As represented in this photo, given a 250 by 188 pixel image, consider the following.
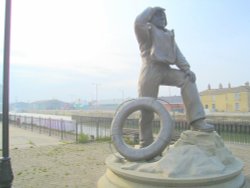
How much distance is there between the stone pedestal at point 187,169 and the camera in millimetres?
5246

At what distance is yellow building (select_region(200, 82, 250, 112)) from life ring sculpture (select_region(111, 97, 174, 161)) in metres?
46.5

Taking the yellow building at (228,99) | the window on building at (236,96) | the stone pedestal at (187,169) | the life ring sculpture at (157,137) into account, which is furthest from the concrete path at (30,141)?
the window on building at (236,96)

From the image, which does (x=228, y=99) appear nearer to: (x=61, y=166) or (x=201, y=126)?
(x=61, y=166)

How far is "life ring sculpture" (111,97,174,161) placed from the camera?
6027 mm

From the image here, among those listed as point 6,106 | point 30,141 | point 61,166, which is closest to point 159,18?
point 6,106

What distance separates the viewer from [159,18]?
22.8 feet

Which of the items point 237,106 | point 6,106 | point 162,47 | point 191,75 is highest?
point 162,47

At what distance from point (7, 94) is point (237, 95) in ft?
165

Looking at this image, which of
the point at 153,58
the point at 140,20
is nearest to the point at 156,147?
the point at 153,58

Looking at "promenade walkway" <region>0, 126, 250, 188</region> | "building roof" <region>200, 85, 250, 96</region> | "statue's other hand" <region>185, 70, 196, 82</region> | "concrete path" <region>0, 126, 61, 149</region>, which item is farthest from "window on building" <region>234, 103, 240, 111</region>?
"statue's other hand" <region>185, 70, 196, 82</region>

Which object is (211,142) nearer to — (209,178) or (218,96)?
(209,178)

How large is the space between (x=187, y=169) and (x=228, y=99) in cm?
5062

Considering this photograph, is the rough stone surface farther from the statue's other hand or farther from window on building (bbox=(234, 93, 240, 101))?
window on building (bbox=(234, 93, 240, 101))

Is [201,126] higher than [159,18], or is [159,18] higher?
[159,18]
